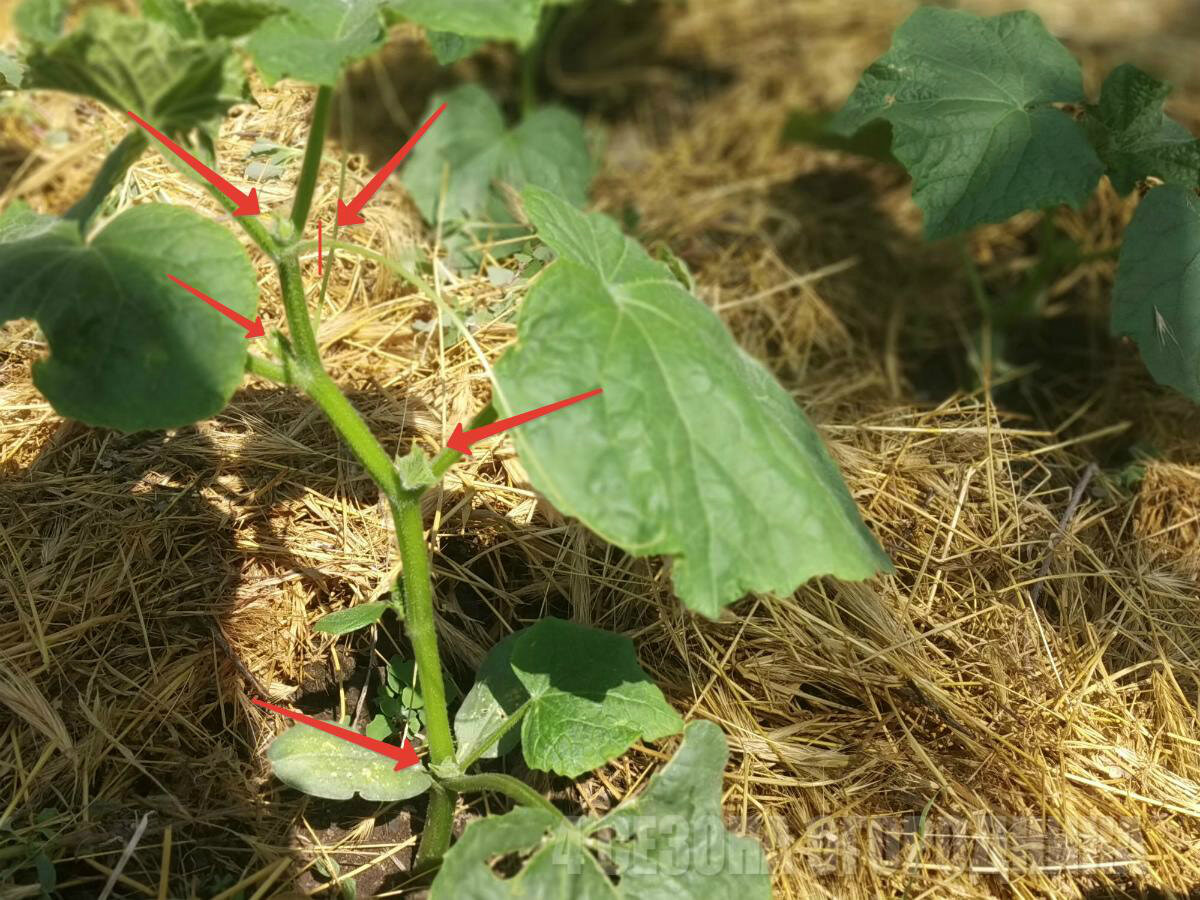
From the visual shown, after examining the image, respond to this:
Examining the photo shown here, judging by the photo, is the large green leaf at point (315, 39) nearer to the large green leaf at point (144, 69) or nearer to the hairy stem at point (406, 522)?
the large green leaf at point (144, 69)

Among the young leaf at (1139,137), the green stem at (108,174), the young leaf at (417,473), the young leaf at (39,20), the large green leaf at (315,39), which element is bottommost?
the young leaf at (1139,137)

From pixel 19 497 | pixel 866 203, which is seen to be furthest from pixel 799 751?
pixel 866 203

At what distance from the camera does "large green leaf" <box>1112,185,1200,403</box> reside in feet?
6.87

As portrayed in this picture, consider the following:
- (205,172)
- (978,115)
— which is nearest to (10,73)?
(205,172)

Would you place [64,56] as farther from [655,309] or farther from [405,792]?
[405,792]

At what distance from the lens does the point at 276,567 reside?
2.03 meters

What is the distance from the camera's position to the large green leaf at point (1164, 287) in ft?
6.87

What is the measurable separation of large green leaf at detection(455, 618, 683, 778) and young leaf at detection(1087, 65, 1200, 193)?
147cm

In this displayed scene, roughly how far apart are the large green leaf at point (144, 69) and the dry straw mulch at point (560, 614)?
88cm

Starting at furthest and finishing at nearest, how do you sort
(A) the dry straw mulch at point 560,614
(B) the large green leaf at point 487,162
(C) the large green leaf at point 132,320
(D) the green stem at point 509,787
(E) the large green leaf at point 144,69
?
(B) the large green leaf at point 487,162, (A) the dry straw mulch at point 560,614, (D) the green stem at point 509,787, (C) the large green leaf at point 132,320, (E) the large green leaf at point 144,69

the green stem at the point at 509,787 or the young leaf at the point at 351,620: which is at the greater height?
the young leaf at the point at 351,620

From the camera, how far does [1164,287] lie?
212 cm

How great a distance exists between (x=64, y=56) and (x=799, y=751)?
161 centimetres

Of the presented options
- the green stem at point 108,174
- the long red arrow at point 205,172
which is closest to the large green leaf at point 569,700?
the long red arrow at point 205,172
